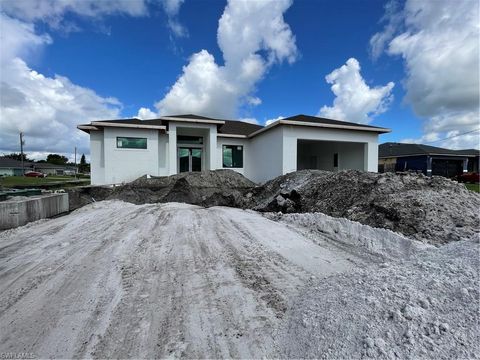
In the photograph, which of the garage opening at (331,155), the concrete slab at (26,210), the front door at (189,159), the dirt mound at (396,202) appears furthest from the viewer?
A: the front door at (189,159)

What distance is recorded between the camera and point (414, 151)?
3672cm

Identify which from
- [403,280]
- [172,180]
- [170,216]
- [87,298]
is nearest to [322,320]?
[403,280]

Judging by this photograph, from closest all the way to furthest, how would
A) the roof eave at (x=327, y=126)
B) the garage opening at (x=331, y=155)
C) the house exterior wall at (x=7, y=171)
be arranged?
the roof eave at (x=327, y=126) < the garage opening at (x=331, y=155) < the house exterior wall at (x=7, y=171)

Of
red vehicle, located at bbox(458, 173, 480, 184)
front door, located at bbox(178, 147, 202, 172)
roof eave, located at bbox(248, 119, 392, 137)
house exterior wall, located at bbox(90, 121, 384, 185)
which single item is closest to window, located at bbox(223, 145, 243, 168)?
house exterior wall, located at bbox(90, 121, 384, 185)

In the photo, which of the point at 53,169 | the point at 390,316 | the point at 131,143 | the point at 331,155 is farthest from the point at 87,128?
the point at 53,169

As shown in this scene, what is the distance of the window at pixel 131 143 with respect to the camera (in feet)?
55.6

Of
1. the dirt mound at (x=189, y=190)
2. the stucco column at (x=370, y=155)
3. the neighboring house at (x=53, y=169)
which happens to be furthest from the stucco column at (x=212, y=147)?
the neighboring house at (x=53, y=169)

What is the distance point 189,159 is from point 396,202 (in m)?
15.0

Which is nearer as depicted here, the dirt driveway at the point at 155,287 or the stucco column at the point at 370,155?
the dirt driveway at the point at 155,287

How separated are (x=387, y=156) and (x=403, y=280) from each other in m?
41.5

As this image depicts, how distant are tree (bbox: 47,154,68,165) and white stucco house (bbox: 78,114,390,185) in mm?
93115

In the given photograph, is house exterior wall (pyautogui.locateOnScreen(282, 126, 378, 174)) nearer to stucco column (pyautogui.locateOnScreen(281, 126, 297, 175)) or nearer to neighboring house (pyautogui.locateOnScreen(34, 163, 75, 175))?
stucco column (pyautogui.locateOnScreen(281, 126, 297, 175))

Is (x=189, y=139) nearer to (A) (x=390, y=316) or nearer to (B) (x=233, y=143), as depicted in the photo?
(B) (x=233, y=143)

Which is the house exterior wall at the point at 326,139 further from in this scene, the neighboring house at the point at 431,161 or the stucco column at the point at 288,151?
the neighboring house at the point at 431,161
